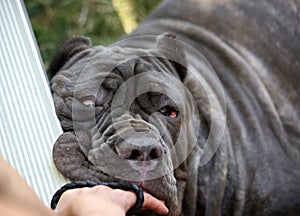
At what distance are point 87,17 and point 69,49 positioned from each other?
4.78 ft

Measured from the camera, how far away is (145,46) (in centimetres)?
260

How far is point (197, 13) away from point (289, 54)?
0.40m

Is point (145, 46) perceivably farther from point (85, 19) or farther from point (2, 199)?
point (2, 199)

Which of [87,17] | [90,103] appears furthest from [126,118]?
[87,17]

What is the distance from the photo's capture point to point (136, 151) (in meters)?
1.94

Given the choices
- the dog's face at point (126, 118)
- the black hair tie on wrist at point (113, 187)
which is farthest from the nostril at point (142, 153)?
the black hair tie on wrist at point (113, 187)

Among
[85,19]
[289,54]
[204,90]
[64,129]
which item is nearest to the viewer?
[64,129]

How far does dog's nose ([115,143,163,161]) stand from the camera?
1.93m

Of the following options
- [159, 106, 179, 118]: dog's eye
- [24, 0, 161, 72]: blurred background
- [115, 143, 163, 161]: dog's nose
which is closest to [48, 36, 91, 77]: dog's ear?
[159, 106, 179, 118]: dog's eye

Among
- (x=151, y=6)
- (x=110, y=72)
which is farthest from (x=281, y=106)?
(x=151, y=6)

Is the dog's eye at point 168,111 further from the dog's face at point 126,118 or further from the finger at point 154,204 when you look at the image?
the finger at point 154,204

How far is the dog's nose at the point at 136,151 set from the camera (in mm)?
1932

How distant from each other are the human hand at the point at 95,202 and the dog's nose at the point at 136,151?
0.84 feet

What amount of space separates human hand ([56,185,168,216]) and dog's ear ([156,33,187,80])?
0.78 metres
